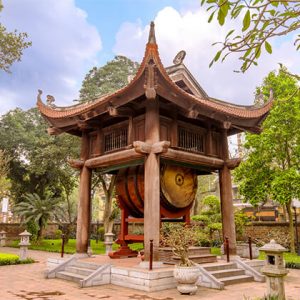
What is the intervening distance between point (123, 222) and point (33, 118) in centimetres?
2231

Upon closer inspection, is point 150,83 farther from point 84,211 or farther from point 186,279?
point 84,211

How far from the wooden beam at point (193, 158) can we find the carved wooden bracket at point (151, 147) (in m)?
0.36

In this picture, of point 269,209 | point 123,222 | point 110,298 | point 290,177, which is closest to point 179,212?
point 123,222

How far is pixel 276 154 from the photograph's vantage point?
60.0 ft

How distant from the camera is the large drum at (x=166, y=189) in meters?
10.1

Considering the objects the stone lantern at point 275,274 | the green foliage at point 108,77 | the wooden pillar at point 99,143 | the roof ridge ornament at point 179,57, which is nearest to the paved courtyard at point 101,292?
the stone lantern at point 275,274

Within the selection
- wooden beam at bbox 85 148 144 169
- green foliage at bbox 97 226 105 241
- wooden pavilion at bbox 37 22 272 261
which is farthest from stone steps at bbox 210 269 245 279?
green foliage at bbox 97 226 105 241

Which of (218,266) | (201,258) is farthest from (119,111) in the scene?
(218,266)

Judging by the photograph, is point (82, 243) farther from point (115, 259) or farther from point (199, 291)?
point (199, 291)

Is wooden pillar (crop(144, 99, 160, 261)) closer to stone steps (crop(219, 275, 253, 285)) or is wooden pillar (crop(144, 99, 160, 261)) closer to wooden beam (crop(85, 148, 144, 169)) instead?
wooden beam (crop(85, 148, 144, 169))

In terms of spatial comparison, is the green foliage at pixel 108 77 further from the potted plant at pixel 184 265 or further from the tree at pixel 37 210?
the potted plant at pixel 184 265

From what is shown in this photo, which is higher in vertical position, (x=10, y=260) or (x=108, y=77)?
(x=108, y=77)

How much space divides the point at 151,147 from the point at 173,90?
1692mm

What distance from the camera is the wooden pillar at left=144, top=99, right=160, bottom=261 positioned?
8555mm
